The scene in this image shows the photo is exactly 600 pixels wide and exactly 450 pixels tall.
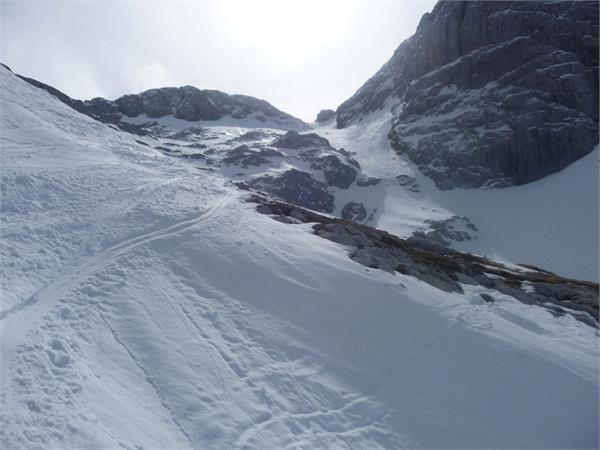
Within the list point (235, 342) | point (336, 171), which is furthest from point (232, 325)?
point (336, 171)

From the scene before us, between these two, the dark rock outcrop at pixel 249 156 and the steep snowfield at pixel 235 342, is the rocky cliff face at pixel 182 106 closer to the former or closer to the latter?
the dark rock outcrop at pixel 249 156

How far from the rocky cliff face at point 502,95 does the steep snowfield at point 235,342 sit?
77.6m

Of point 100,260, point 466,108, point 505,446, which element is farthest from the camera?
point 466,108

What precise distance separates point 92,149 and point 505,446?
3076 cm

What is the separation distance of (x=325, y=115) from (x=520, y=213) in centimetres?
11196

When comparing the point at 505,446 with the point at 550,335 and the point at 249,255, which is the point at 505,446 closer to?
the point at 550,335

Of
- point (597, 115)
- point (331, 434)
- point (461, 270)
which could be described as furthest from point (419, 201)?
point (331, 434)

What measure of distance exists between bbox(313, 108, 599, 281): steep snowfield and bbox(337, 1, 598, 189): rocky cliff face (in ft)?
12.2

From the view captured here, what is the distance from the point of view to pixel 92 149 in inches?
1262

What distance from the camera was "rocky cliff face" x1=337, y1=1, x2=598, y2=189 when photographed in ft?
304

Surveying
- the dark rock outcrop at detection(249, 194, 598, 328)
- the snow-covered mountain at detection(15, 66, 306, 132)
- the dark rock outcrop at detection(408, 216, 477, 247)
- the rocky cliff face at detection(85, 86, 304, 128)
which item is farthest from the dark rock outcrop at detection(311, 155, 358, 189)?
the dark rock outcrop at detection(249, 194, 598, 328)

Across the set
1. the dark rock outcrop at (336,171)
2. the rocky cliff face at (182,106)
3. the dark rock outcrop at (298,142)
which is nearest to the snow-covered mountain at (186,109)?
the rocky cliff face at (182,106)

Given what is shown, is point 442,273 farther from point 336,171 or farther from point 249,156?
point 249,156

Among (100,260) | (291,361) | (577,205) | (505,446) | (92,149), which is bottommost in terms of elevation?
(505,446)
